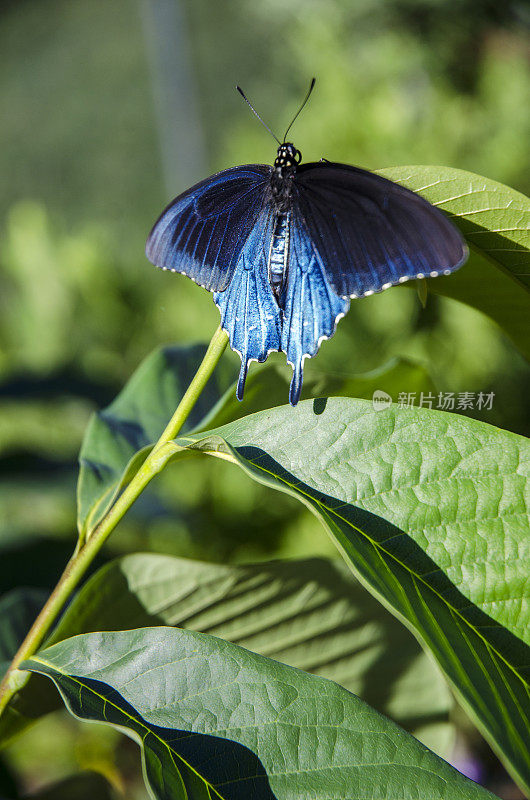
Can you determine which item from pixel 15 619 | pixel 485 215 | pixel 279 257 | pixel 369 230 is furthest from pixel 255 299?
pixel 15 619

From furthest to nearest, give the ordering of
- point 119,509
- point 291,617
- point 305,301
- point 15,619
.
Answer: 1. point 15,619
2. point 291,617
3. point 305,301
4. point 119,509

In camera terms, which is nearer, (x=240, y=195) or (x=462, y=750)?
(x=240, y=195)

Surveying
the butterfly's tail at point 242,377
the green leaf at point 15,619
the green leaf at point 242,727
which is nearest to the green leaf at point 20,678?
the green leaf at point 15,619

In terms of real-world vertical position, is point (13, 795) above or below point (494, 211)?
below

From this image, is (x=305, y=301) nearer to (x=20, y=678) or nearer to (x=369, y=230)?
(x=369, y=230)

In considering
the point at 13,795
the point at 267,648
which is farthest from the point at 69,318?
the point at 267,648

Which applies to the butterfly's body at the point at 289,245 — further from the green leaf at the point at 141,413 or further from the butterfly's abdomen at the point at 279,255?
the green leaf at the point at 141,413

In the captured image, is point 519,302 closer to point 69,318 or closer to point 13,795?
point 13,795

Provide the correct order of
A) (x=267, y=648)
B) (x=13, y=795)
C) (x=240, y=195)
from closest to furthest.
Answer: (x=240, y=195) < (x=267, y=648) < (x=13, y=795)
